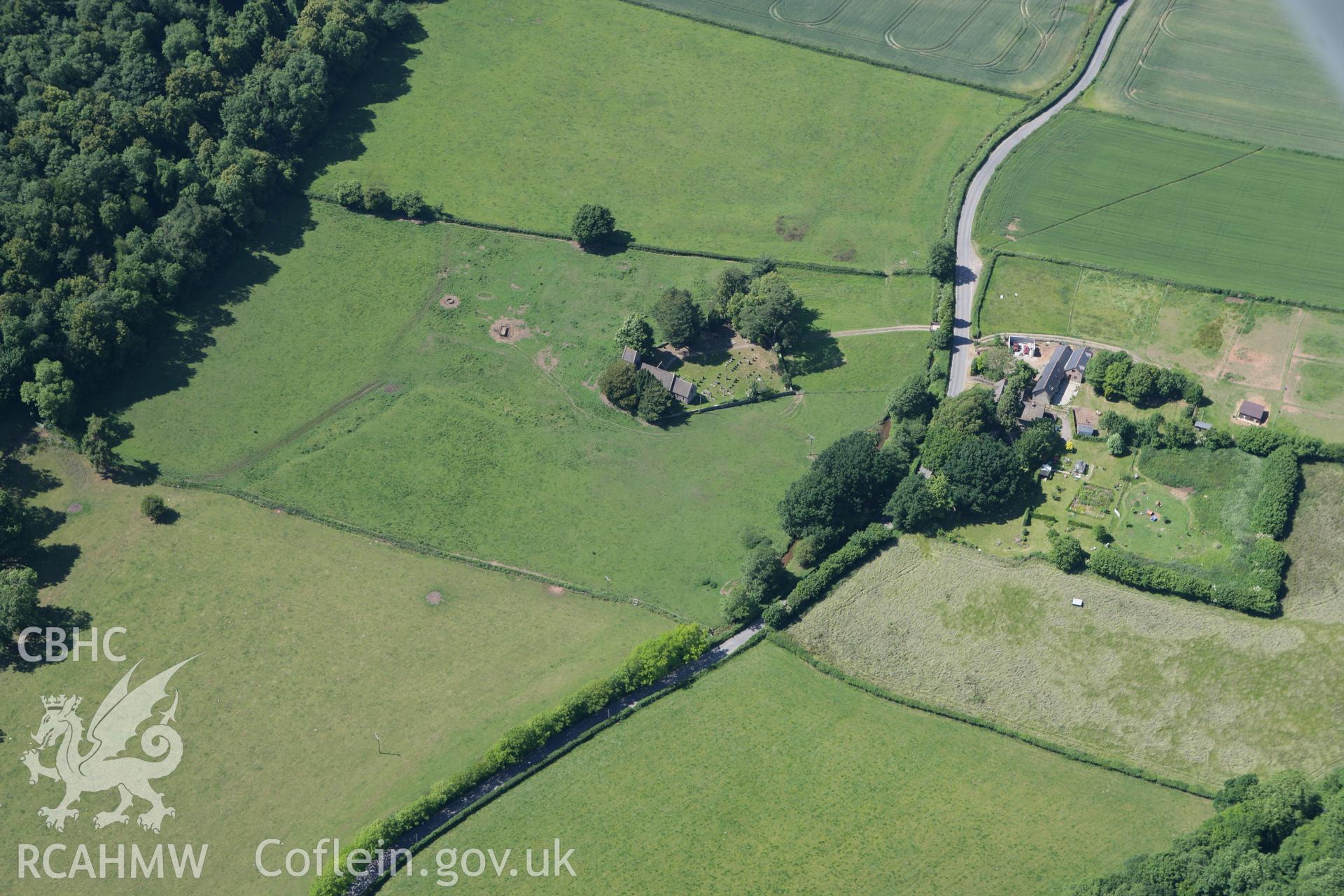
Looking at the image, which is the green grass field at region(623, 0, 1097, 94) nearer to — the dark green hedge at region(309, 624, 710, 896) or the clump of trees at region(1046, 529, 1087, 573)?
the clump of trees at region(1046, 529, 1087, 573)

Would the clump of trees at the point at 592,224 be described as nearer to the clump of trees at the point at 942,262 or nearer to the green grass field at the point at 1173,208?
the clump of trees at the point at 942,262

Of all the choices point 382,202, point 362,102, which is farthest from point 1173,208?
point 362,102

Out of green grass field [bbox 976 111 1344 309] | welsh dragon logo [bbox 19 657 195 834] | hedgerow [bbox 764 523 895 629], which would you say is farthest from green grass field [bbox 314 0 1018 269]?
welsh dragon logo [bbox 19 657 195 834]

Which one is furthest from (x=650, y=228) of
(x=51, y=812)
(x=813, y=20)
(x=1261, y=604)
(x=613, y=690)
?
(x=51, y=812)

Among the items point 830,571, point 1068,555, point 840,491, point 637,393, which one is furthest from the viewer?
point 637,393

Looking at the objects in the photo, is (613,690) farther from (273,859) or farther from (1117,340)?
(1117,340)

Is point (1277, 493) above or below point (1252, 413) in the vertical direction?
below

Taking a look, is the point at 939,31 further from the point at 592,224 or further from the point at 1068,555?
the point at 1068,555
